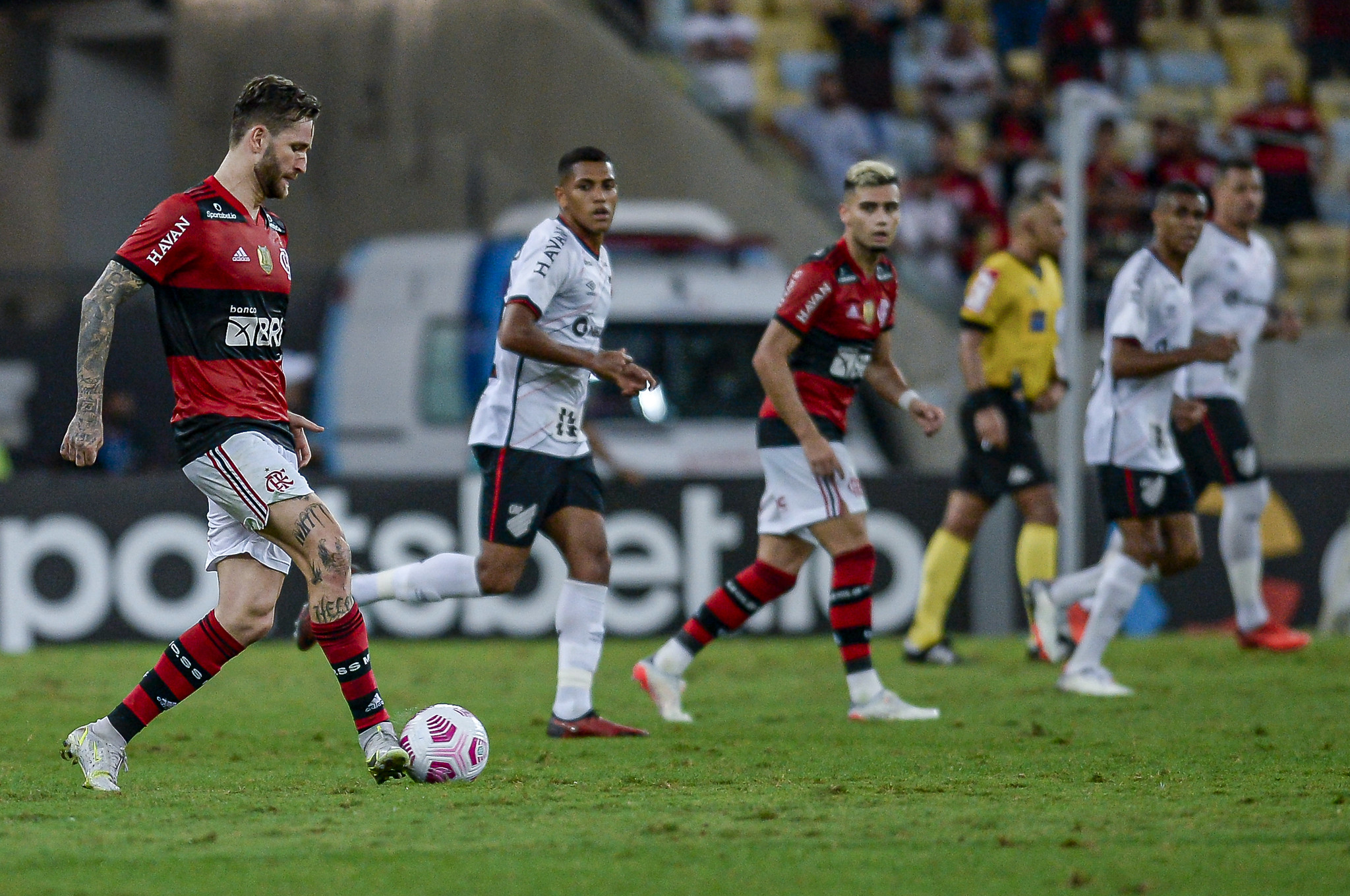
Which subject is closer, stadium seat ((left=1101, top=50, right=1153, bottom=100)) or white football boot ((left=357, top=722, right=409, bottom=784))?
white football boot ((left=357, top=722, right=409, bottom=784))

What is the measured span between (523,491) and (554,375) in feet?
1.54

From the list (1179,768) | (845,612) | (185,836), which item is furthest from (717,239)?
(185,836)

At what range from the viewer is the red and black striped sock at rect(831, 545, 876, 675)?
7.62 meters

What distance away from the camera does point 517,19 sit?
1728cm

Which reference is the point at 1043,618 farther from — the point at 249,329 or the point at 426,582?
the point at 249,329

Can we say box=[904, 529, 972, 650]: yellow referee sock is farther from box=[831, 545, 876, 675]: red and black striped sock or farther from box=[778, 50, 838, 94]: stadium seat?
box=[778, 50, 838, 94]: stadium seat

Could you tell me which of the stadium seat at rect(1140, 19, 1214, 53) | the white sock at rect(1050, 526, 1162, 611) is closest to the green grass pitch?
the white sock at rect(1050, 526, 1162, 611)

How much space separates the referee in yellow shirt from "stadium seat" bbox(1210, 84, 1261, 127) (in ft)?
25.8

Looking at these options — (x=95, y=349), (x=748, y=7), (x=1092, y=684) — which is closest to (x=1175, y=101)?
(x=748, y=7)

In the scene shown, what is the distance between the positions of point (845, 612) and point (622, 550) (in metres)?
4.92

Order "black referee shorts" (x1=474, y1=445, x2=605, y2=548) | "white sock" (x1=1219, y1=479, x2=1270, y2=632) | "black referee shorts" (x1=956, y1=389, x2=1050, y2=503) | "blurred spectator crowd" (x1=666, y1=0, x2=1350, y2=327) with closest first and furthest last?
"black referee shorts" (x1=474, y1=445, x2=605, y2=548) < "black referee shorts" (x1=956, y1=389, x2=1050, y2=503) < "white sock" (x1=1219, y1=479, x2=1270, y2=632) < "blurred spectator crowd" (x1=666, y1=0, x2=1350, y2=327)

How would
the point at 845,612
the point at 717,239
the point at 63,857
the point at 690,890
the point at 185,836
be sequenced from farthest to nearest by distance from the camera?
the point at 717,239
the point at 845,612
the point at 185,836
the point at 63,857
the point at 690,890

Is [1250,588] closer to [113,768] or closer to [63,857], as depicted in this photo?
[113,768]

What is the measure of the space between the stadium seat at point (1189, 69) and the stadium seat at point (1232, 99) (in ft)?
0.46
